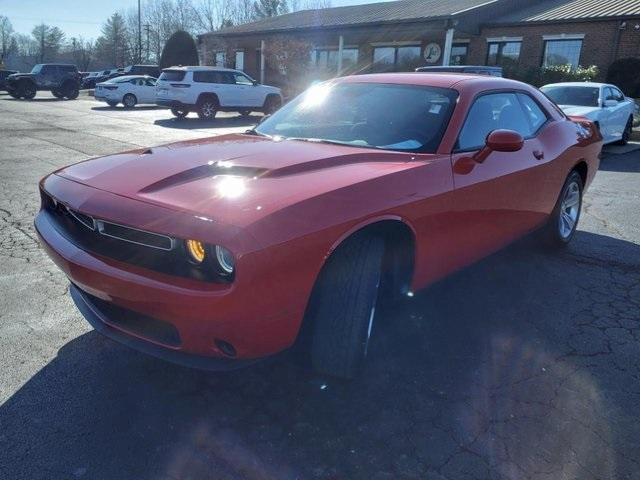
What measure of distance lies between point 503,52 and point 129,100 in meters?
16.3

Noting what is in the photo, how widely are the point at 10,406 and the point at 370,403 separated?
1686mm

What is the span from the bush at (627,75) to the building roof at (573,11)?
1.70m

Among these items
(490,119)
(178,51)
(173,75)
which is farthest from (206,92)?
(178,51)

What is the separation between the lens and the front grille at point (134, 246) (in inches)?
90.0

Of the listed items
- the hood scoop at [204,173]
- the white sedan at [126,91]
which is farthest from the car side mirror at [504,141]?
the white sedan at [126,91]

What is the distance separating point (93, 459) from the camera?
2.25 meters

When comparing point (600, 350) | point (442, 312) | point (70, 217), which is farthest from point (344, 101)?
point (600, 350)

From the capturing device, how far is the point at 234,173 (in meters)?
2.74

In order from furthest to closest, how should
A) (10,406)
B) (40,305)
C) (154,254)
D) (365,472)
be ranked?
(40,305)
(10,406)
(154,254)
(365,472)

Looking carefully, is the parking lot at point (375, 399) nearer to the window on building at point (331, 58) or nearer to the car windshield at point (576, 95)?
the car windshield at point (576, 95)

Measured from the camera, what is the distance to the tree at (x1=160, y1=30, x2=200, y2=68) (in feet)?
120

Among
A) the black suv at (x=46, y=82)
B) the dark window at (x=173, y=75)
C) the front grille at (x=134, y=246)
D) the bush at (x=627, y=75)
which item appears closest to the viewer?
the front grille at (x=134, y=246)

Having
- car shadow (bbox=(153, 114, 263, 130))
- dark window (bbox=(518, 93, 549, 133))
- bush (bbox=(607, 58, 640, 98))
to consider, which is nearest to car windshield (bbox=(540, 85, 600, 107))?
dark window (bbox=(518, 93, 549, 133))

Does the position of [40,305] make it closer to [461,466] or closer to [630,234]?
[461,466]
